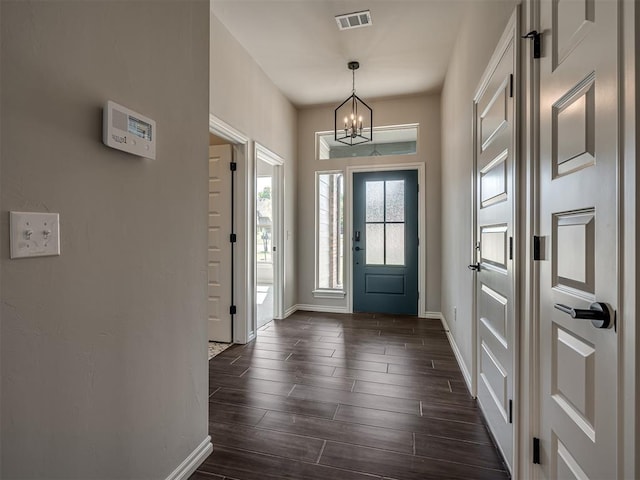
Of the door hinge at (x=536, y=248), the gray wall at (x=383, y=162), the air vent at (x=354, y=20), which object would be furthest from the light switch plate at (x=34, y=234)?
the gray wall at (x=383, y=162)

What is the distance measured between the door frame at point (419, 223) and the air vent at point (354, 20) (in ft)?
6.50

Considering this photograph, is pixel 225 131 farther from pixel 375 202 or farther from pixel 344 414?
pixel 344 414

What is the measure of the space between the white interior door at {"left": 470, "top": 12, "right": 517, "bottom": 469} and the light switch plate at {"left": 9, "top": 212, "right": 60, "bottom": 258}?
1.73 metres

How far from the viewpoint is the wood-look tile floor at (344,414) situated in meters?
1.61

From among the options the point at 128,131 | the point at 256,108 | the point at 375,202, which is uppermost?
the point at 256,108

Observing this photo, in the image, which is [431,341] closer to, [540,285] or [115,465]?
[540,285]

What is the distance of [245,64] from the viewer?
3389 millimetres

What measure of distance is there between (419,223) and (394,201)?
1.51 ft

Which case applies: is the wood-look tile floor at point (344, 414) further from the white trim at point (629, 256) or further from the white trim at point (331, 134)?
the white trim at point (331, 134)

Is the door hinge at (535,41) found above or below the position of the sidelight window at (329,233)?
above

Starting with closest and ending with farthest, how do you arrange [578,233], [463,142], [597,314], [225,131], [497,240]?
[597,314]
[578,233]
[497,240]
[463,142]
[225,131]

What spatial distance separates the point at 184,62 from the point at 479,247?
2.01 m

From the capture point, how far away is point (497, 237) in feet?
5.80

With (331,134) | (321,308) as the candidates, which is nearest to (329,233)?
(321,308)
